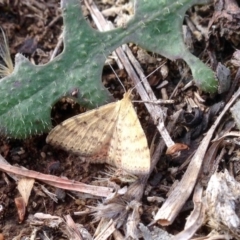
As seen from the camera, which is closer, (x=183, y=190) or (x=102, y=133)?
(x=183, y=190)

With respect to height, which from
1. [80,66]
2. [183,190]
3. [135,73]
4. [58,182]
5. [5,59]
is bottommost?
[183,190]

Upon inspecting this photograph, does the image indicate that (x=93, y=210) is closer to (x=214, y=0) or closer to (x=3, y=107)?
(x=3, y=107)

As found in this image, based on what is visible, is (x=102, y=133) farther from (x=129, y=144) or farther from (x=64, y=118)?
(x=64, y=118)

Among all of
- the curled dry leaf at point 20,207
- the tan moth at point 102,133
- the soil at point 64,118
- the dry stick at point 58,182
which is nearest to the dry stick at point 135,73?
the soil at point 64,118

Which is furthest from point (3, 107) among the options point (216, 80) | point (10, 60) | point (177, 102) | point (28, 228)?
point (216, 80)

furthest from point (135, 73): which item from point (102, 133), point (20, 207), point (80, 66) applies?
point (20, 207)

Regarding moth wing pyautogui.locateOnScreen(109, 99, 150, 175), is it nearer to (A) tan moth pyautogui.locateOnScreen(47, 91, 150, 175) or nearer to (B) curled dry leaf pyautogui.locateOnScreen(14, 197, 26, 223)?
(A) tan moth pyautogui.locateOnScreen(47, 91, 150, 175)

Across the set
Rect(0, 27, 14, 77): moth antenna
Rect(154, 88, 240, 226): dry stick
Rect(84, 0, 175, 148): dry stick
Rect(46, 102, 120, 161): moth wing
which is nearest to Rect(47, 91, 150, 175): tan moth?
Rect(46, 102, 120, 161): moth wing
